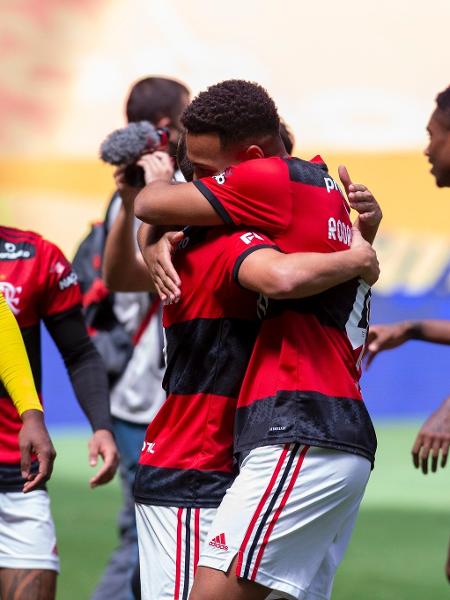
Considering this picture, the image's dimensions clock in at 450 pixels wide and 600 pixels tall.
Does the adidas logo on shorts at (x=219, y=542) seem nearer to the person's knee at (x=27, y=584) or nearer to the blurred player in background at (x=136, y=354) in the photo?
the person's knee at (x=27, y=584)

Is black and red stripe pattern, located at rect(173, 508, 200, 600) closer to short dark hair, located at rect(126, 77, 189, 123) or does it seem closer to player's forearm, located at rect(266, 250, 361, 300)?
player's forearm, located at rect(266, 250, 361, 300)

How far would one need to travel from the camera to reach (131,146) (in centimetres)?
400

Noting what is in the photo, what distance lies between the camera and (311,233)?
117 inches

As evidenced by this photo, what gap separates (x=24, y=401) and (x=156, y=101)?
79.5 inches

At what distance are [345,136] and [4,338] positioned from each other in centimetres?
814

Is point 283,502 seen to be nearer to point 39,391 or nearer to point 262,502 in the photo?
point 262,502

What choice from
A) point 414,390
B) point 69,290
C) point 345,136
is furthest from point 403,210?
point 69,290

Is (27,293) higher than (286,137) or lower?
lower

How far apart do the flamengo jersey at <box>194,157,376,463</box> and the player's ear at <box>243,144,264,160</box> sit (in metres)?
0.09

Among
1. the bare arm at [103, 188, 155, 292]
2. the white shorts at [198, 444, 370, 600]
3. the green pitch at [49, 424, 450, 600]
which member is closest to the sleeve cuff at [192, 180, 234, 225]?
the white shorts at [198, 444, 370, 600]

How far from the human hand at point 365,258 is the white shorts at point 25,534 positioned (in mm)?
1495

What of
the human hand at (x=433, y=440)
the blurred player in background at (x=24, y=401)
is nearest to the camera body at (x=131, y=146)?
the blurred player in background at (x=24, y=401)

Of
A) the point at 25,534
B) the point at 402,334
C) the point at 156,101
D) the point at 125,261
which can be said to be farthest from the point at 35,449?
the point at 156,101

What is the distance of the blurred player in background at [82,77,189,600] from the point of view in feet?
16.8
